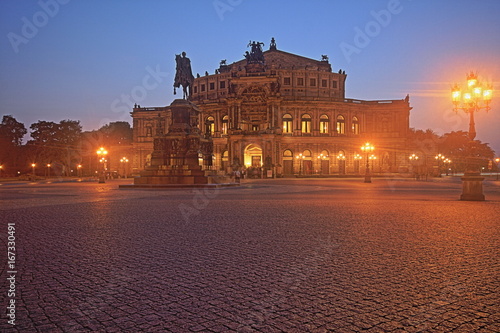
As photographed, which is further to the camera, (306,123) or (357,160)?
(357,160)

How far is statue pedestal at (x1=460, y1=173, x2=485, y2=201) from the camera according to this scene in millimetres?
15938

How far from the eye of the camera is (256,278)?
4.57 m

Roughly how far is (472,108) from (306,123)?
5121 cm

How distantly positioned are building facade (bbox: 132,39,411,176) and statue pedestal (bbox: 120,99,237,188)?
105ft

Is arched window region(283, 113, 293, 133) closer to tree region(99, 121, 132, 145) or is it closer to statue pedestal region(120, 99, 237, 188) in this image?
statue pedestal region(120, 99, 237, 188)

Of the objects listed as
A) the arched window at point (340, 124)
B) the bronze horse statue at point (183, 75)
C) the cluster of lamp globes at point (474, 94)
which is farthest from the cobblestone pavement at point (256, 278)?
the arched window at point (340, 124)

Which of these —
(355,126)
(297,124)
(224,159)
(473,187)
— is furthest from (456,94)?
(355,126)

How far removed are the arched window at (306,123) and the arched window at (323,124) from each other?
2.10 meters

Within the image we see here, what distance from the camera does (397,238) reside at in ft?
23.6

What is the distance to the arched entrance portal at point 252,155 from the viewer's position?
6519 cm

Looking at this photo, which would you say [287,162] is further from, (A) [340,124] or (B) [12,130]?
(B) [12,130]

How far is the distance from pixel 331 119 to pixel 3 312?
6791 centimetres

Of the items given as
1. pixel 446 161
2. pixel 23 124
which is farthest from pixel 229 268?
pixel 446 161

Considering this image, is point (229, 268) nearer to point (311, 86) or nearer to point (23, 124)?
point (311, 86)
